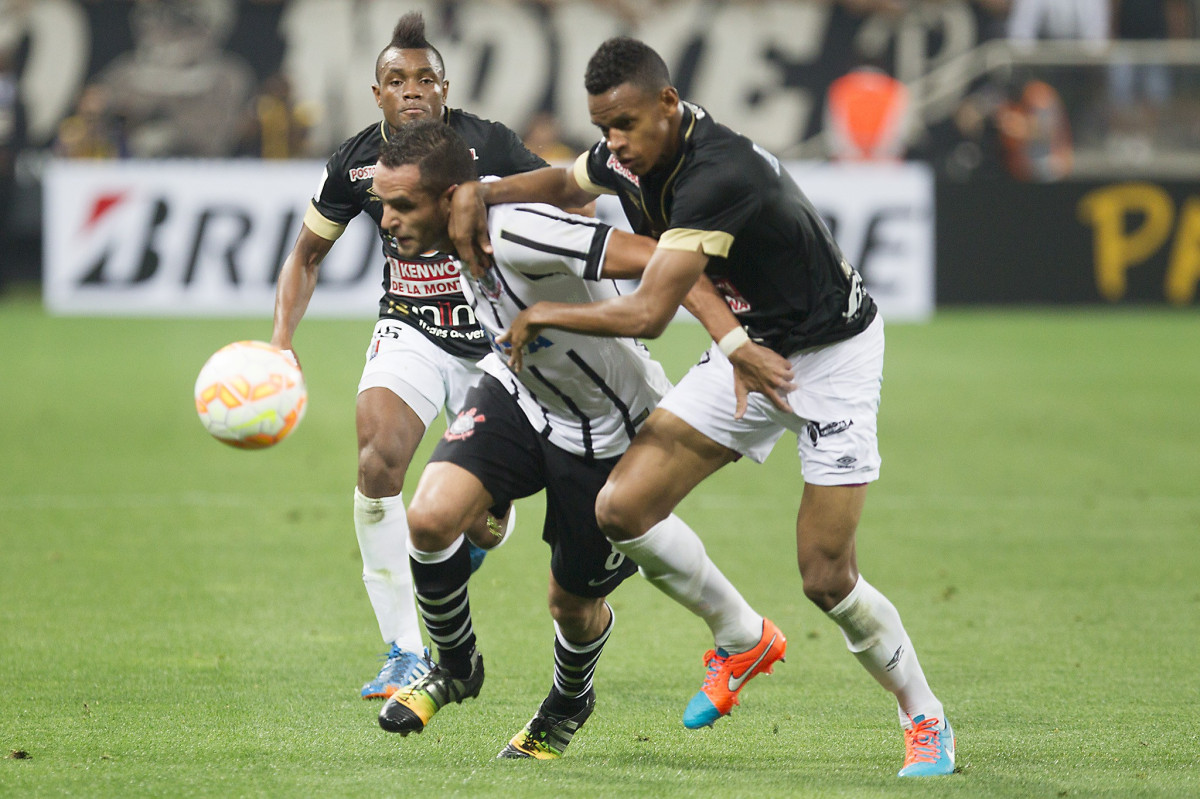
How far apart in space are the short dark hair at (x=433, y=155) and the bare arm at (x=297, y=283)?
1.38 metres

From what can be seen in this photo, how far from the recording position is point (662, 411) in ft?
16.5

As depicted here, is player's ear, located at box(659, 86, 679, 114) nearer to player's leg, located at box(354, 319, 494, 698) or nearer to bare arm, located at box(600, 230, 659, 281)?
bare arm, located at box(600, 230, 659, 281)

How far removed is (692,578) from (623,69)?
1530mm

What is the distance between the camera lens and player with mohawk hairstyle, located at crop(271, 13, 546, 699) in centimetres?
595

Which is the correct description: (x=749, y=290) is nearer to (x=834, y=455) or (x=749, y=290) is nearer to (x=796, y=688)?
(x=834, y=455)

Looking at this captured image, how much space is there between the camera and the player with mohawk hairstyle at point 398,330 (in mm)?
5949

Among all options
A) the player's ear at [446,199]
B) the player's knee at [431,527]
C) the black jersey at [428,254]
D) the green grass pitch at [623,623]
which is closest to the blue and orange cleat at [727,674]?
the green grass pitch at [623,623]

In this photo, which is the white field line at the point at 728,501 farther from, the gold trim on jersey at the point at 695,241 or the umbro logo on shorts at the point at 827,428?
the gold trim on jersey at the point at 695,241

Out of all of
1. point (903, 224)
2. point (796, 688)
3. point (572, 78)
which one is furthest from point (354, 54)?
point (796, 688)

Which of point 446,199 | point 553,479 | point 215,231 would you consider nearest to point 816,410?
point 553,479

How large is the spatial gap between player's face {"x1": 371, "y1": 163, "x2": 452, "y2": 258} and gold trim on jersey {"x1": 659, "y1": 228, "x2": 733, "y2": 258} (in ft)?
2.22

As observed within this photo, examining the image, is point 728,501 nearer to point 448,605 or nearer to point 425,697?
point 448,605

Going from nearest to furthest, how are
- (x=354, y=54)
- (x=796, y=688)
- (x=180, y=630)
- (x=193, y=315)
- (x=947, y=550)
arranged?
(x=796, y=688) < (x=180, y=630) < (x=947, y=550) < (x=193, y=315) < (x=354, y=54)

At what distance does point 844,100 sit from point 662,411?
19365 mm
